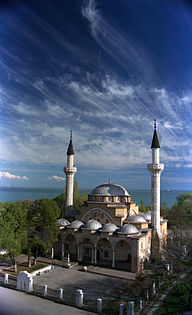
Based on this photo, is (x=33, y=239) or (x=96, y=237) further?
(x=96, y=237)

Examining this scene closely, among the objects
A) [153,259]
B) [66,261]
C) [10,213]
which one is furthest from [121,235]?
[10,213]

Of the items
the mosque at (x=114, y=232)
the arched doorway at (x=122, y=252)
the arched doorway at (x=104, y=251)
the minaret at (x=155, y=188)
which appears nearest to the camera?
the mosque at (x=114, y=232)

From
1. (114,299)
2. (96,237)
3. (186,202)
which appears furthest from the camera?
(186,202)

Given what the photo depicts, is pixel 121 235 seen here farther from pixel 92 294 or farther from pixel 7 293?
pixel 7 293

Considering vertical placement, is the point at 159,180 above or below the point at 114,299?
above

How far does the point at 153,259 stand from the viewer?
581 inches

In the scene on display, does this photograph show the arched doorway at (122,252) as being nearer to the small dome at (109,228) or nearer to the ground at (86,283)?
the small dome at (109,228)

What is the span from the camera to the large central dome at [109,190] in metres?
17.7

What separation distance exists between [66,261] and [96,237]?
244 cm

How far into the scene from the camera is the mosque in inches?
557

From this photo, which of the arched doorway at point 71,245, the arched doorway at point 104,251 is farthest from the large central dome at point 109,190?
the arched doorway at point 71,245

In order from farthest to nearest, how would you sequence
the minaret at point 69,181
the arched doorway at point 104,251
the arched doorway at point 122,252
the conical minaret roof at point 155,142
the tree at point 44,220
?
the minaret at point 69,181 → the conical minaret roof at point 155,142 → the arched doorway at point 104,251 → the arched doorway at point 122,252 → the tree at point 44,220

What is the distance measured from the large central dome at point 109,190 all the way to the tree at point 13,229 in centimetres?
585

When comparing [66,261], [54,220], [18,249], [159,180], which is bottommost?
[66,261]
